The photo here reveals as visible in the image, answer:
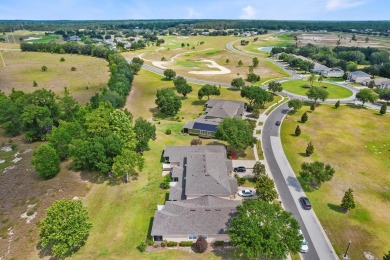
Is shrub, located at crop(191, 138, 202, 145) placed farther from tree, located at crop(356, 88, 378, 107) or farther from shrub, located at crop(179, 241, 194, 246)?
tree, located at crop(356, 88, 378, 107)

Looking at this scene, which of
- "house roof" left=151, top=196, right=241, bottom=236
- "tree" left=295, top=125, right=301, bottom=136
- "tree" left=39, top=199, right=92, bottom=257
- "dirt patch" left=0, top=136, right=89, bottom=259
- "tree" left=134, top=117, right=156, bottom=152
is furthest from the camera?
"tree" left=295, top=125, right=301, bottom=136

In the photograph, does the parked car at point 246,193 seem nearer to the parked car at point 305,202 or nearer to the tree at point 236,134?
the parked car at point 305,202

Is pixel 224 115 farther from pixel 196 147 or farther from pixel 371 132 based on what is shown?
pixel 371 132

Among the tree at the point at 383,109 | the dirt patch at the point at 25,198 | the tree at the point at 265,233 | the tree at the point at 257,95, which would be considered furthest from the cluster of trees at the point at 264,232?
the tree at the point at 383,109

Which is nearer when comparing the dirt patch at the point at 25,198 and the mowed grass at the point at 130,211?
the mowed grass at the point at 130,211

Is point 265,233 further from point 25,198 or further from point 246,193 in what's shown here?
point 25,198

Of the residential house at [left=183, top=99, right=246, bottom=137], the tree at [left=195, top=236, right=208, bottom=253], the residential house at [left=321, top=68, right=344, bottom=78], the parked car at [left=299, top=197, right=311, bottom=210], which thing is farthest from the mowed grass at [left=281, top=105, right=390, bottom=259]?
the residential house at [left=321, top=68, right=344, bottom=78]

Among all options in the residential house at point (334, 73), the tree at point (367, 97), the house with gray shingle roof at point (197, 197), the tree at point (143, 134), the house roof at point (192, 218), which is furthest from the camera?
the residential house at point (334, 73)
